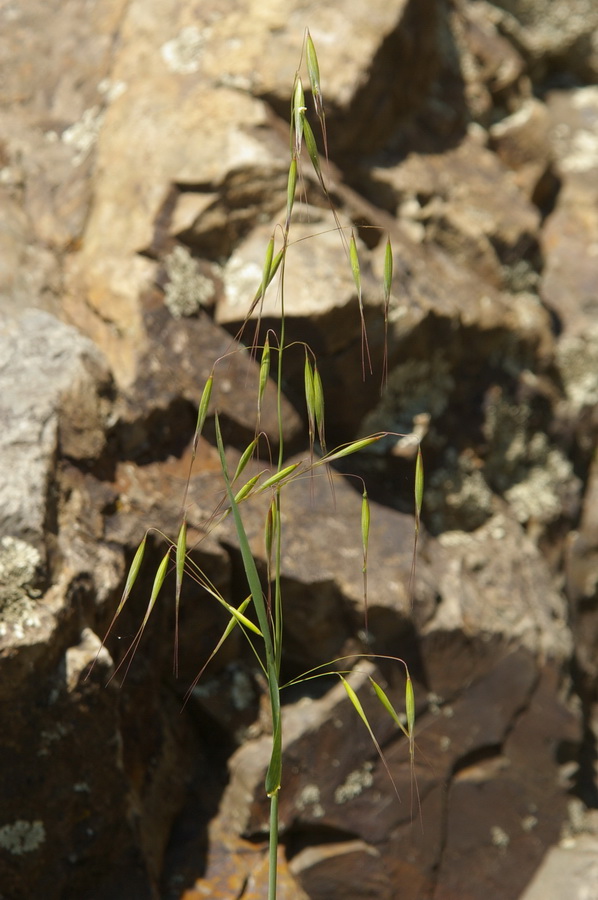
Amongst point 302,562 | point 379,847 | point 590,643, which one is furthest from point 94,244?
point 590,643

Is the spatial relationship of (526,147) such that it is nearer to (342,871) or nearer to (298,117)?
(298,117)

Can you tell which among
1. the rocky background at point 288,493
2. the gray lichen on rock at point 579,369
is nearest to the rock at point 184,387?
the rocky background at point 288,493

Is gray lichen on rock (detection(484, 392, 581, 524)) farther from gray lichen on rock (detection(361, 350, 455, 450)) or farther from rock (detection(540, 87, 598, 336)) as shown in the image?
rock (detection(540, 87, 598, 336))

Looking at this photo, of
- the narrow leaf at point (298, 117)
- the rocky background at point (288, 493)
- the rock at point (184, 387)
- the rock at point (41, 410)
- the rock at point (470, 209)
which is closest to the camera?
the narrow leaf at point (298, 117)

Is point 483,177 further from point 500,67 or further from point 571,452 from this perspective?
point 571,452

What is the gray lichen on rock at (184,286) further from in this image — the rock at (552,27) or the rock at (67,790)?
the rock at (552,27)

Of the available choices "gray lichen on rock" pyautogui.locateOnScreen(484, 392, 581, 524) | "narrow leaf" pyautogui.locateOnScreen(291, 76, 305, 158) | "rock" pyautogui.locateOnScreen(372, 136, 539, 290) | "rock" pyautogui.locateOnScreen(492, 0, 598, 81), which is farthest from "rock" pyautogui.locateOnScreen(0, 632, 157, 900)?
"rock" pyautogui.locateOnScreen(492, 0, 598, 81)

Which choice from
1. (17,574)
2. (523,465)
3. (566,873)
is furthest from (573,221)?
(17,574)
